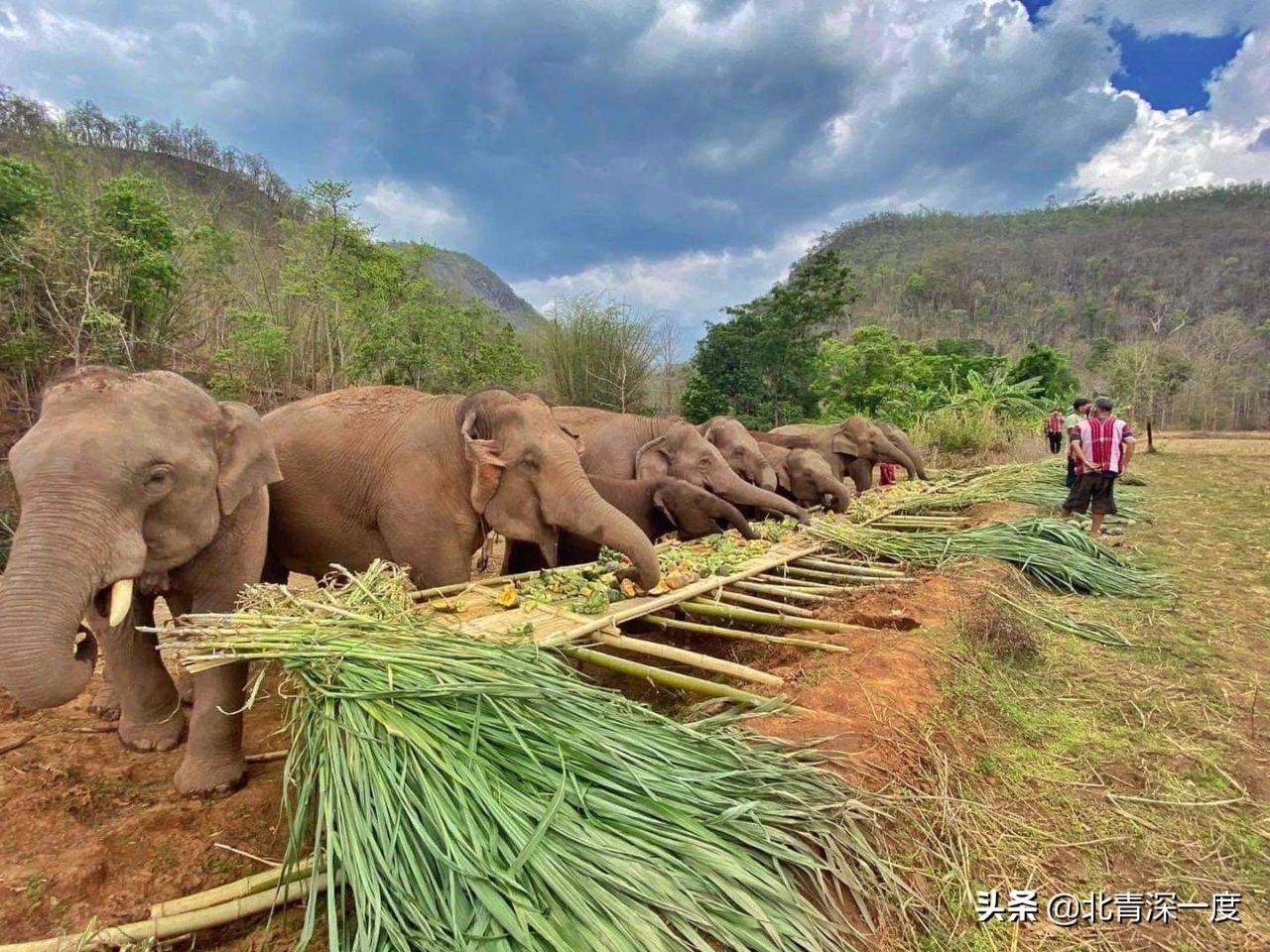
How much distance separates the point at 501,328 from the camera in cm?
2502

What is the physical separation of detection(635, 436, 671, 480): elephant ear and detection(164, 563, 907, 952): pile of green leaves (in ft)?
14.4

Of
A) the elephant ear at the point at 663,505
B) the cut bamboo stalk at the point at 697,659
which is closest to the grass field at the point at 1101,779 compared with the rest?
the cut bamboo stalk at the point at 697,659

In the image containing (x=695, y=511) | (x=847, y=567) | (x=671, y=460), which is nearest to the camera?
(x=847, y=567)

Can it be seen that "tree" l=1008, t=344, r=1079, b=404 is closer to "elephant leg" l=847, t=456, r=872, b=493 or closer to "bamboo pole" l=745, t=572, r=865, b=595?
"elephant leg" l=847, t=456, r=872, b=493

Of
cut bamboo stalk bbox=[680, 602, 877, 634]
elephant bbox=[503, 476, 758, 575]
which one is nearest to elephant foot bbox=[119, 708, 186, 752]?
elephant bbox=[503, 476, 758, 575]

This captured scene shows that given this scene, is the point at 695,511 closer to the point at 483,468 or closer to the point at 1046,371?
the point at 483,468

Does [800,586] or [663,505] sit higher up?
[663,505]

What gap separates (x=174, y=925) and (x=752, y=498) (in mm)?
5782

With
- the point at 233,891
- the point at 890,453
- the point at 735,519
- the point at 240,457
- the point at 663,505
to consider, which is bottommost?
the point at 233,891

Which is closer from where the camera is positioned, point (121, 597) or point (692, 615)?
point (121, 597)

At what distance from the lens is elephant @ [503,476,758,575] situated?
6172mm

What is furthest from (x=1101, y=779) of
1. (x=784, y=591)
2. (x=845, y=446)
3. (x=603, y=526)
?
(x=845, y=446)

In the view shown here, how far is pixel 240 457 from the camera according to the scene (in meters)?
3.21

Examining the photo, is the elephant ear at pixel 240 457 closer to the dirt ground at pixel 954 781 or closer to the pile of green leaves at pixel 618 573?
the dirt ground at pixel 954 781
